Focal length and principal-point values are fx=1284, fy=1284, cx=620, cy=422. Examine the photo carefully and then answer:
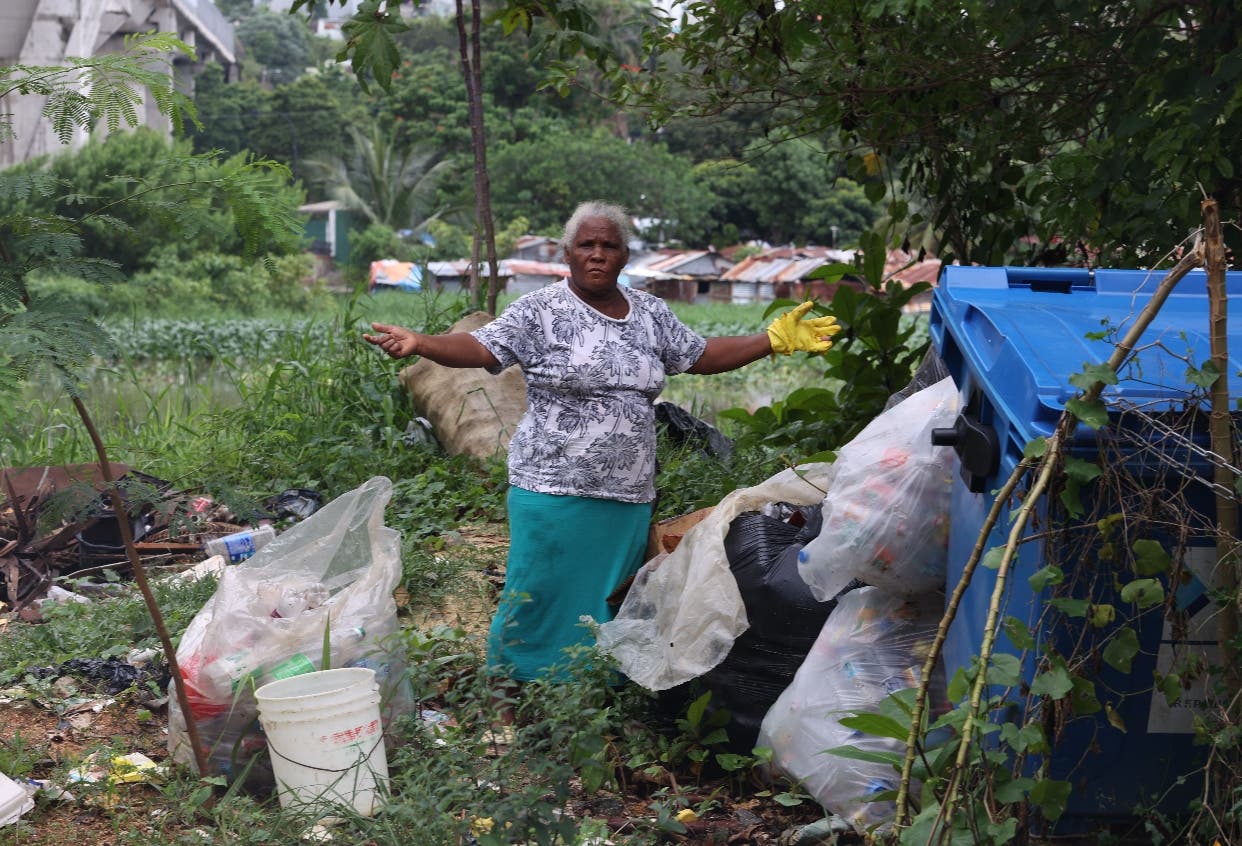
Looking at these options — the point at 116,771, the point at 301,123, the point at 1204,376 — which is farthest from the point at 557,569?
the point at 301,123

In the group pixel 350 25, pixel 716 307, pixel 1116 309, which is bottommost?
pixel 716 307

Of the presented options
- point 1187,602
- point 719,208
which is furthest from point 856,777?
point 719,208

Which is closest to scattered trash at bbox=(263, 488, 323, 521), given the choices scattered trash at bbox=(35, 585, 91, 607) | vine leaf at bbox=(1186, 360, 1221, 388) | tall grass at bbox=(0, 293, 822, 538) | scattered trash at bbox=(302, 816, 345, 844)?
tall grass at bbox=(0, 293, 822, 538)

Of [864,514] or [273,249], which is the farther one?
[273,249]

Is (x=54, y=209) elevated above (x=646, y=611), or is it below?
above

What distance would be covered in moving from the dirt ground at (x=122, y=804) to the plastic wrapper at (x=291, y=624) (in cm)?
22

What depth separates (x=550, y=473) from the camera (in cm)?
364

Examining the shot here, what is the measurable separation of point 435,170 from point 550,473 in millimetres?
32084

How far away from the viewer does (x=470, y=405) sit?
6125mm

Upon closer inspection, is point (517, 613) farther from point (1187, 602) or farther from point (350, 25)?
point (350, 25)

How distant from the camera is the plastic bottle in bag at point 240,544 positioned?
481cm

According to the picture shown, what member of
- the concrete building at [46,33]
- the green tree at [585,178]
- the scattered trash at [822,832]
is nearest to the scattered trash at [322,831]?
the scattered trash at [822,832]

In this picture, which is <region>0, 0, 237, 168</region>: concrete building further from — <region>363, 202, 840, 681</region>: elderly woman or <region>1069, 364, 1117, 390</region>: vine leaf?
<region>1069, 364, 1117, 390</region>: vine leaf

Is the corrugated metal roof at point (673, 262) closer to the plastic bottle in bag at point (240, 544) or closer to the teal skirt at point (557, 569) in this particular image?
the plastic bottle in bag at point (240, 544)
